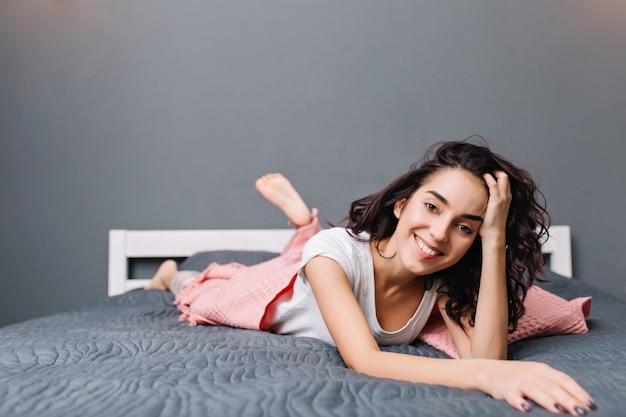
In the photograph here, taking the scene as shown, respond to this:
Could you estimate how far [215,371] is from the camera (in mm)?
879

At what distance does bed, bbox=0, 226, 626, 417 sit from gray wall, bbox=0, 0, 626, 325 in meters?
0.76

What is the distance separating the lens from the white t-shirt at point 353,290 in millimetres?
1185

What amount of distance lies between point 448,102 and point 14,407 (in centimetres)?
215

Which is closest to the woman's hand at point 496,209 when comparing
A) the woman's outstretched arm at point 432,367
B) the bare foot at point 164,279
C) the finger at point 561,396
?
the woman's outstretched arm at point 432,367

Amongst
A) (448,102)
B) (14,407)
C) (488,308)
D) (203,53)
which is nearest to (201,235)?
(203,53)

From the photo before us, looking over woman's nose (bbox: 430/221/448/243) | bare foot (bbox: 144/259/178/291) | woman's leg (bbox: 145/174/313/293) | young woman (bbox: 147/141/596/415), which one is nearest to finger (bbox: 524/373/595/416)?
young woman (bbox: 147/141/596/415)

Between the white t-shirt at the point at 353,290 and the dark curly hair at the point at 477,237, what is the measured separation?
0.15 ft

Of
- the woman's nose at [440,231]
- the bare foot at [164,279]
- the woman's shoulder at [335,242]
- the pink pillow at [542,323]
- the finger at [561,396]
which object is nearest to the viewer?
the finger at [561,396]

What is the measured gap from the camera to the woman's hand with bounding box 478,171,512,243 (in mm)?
1111

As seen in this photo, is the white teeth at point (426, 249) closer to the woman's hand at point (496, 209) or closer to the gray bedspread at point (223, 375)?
the woman's hand at point (496, 209)

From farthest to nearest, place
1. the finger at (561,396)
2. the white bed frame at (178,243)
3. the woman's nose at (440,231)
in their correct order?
1. the white bed frame at (178,243)
2. the woman's nose at (440,231)
3. the finger at (561,396)

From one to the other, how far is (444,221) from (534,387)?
398 mm

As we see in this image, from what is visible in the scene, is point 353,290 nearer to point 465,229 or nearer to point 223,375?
point 465,229

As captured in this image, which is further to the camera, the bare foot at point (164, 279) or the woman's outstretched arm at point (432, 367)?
the bare foot at point (164, 279)
